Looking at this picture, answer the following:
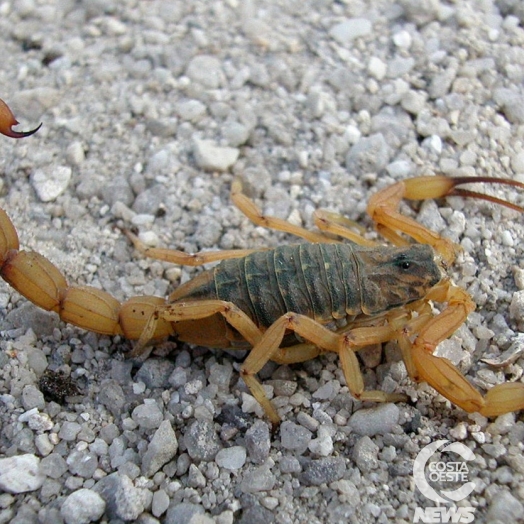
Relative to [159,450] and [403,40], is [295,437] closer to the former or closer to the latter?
[159,450]

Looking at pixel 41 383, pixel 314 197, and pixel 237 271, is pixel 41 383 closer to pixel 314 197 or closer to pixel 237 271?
pixel 237 271

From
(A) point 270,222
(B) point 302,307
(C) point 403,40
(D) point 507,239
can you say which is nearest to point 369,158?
(A) point 270,222

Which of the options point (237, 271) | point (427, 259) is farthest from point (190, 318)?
point (427, 259)

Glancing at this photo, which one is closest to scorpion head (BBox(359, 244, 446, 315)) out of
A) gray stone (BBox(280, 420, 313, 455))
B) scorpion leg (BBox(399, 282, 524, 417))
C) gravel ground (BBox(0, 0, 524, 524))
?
scorpion leg (BBox(399, 282, 524, 417))

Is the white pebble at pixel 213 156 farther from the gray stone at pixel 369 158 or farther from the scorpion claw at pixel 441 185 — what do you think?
the scorpion claw at pixel 441 185

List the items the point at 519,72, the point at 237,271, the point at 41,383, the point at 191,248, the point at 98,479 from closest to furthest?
the point at 98,479
the point at 41,383
the point at 237,271
the point at 191,248
the point at 519,72

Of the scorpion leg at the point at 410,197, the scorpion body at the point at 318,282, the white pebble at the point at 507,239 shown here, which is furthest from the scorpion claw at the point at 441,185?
the scorpion body at the point at 318,282
